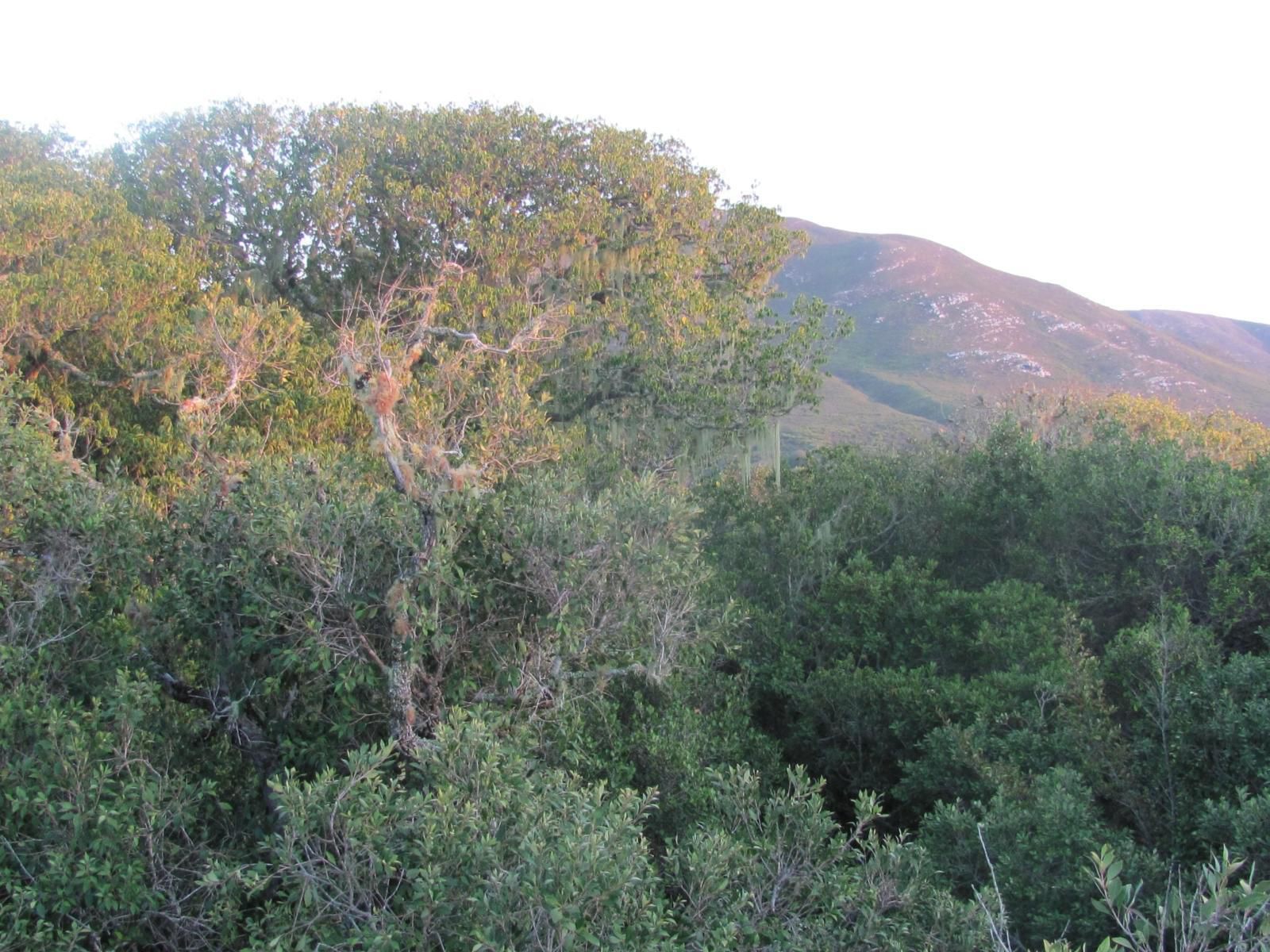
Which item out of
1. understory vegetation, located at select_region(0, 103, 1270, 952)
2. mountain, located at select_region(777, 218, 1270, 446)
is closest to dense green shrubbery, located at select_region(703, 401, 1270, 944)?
understory vegetation, located at select_region(0, 103, 1270, 952)

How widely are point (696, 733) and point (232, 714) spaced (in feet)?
14.0

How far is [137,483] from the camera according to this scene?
10.6 m

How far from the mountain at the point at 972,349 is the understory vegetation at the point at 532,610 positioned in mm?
31525

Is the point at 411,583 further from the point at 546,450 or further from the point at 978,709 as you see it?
the point at 978,709

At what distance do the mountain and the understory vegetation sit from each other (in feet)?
103

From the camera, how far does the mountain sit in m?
65.6

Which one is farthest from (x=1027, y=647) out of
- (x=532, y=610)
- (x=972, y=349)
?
(x=972, y=349)

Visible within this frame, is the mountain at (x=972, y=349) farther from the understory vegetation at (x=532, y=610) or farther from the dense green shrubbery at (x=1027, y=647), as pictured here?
the understory vegetation at (x=532, y=610)

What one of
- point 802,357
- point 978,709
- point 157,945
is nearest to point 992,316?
point 802,357

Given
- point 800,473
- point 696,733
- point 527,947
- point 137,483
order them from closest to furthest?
point 527,947
point 696,733
point 137,483
point 800,473

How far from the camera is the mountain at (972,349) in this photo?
65625mm

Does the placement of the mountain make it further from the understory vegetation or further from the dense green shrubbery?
the understory vegetation

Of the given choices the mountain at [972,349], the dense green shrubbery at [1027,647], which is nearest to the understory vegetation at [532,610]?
the dense green shrubbery at [1027,647]

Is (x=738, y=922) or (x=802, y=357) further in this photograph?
(x=802, y=357)
